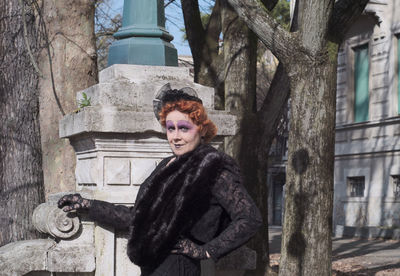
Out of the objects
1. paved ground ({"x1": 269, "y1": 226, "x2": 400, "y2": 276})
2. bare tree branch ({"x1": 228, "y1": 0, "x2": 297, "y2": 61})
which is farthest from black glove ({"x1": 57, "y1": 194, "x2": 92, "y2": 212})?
paved ground ({"x1": 269, "y1": 226, "x2": 400, "y2": 276})

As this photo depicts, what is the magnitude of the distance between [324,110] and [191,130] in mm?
3699

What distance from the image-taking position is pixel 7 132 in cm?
832

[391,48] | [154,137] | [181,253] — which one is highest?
[391,48]

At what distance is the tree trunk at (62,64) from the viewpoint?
30.2 ft

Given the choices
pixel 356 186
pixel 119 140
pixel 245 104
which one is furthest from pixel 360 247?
pixel 119 140

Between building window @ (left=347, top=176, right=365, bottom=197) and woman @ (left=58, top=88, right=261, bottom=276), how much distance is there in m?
21.0

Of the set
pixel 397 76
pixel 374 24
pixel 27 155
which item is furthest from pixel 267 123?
pixel 374 24

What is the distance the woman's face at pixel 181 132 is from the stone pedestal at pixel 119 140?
967 mm

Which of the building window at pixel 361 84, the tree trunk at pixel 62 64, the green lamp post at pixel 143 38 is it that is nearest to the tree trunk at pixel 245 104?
the tree trunk at pixel 62 64

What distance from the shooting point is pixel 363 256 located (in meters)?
16.0

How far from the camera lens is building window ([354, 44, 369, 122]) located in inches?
963

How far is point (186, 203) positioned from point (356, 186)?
21.5 meters

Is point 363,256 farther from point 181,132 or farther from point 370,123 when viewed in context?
point 181,132

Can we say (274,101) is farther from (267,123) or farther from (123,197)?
(123,197)
